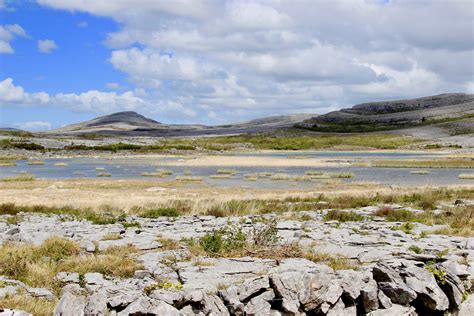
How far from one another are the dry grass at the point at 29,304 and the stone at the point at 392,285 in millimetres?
7606

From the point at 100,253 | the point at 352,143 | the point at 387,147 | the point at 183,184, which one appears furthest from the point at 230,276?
the point at 352,143

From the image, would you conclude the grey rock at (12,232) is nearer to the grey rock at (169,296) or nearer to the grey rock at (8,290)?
the grey rock at (8,290)

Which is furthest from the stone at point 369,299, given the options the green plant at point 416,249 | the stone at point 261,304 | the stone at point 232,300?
the green plant at point 416,249

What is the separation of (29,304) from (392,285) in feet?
26.9

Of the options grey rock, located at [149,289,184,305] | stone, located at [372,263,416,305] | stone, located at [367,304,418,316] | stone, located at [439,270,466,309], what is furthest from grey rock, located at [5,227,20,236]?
stone, located at [439,270,466,309]

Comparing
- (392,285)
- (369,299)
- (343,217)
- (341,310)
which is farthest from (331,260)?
(343,217)

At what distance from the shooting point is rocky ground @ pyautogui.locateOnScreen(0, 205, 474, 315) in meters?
10.1

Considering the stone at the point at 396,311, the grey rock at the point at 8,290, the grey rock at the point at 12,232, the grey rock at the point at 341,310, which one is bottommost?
the stone at the point at 396,311

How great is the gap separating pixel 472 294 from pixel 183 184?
145 feet

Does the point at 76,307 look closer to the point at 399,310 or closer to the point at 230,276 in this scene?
the point at 230,276

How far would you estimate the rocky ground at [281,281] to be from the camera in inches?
399

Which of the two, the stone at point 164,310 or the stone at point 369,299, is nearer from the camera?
the stone at point 164,310

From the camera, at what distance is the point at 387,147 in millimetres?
171500

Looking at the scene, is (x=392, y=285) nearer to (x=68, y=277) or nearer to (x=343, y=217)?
(x=68, y=277)
